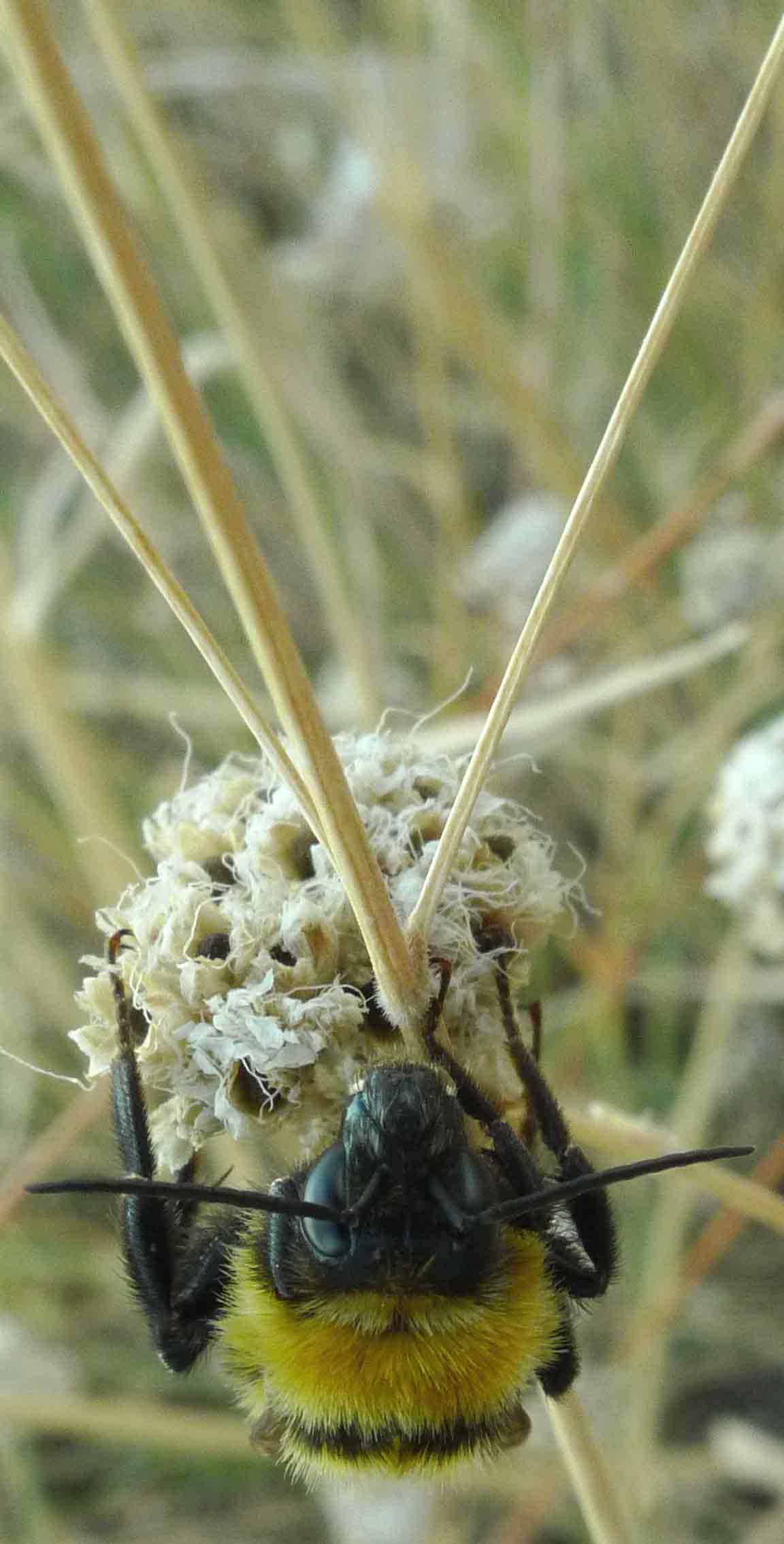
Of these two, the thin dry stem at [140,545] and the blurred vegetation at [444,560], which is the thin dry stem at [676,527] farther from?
the thin dry stem at [140,545]

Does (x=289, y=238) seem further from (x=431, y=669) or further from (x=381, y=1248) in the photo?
(x=381, y=1248)

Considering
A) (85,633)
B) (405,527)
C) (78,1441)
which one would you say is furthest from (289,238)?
(78,1441)

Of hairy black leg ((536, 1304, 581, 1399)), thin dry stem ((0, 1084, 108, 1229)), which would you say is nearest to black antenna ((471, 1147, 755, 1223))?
hairy black leg ((536, 1304, 581, 1399))

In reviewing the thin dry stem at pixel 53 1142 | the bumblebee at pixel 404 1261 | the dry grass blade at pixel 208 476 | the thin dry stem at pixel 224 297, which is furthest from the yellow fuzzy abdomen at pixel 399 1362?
the thin dry stem at pixel 224 297

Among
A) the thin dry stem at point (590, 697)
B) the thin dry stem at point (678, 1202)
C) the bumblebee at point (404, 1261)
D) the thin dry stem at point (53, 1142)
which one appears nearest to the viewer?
the bumblebee at point (404, 1261)

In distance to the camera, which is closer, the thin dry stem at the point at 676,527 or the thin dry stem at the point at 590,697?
the thin dry stem at the point at 590,697

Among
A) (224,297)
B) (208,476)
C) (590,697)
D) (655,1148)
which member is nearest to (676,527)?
(590,697)
